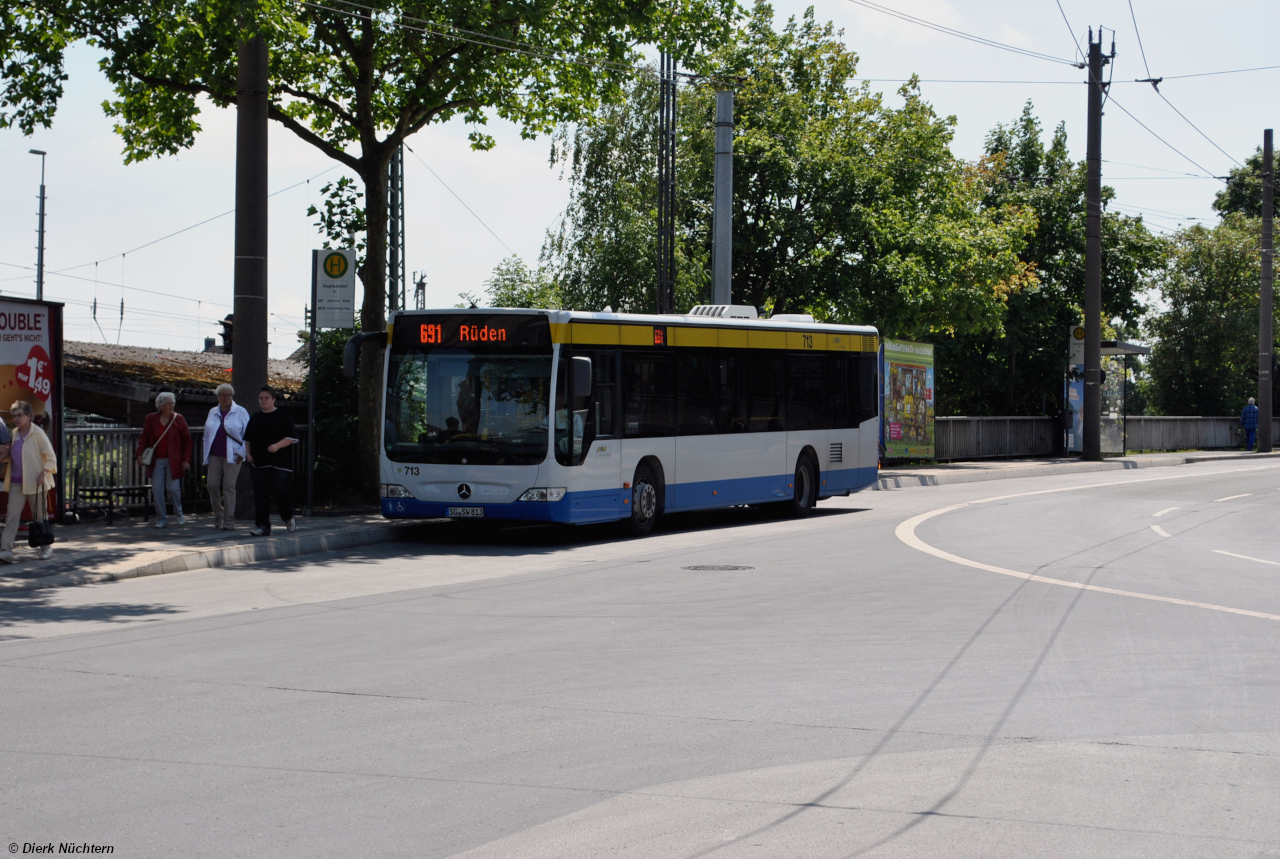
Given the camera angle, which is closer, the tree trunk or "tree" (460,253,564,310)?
the tree trunk

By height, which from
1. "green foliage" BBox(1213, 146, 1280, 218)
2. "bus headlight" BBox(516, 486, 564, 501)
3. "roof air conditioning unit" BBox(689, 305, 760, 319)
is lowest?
"bus headlight" BBox(516, 486, 564, 501)

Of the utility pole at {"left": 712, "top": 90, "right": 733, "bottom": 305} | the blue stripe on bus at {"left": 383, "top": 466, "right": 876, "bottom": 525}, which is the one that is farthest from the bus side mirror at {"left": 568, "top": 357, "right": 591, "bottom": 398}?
the utility pole at {"left": 712, "top": 90, "right": 733, "bottom": 305}

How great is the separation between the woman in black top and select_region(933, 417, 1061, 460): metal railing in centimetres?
2380

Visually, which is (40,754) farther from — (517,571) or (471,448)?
(471,448)

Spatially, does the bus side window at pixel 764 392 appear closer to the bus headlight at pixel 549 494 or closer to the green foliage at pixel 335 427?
the bus headlight at pixel 549 494

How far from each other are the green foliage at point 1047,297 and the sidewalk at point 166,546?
3051 cm

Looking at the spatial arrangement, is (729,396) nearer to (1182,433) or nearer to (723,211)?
(723,211)

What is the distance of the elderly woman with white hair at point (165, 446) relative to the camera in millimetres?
17328

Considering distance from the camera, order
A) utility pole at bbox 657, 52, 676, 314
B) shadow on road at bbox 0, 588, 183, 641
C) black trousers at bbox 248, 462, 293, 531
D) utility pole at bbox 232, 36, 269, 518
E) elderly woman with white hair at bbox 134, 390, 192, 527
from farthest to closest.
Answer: utility pole at bbox 657, 52, 676, 314, utility pole at bbox 232, 36, 269, 518, elderly woman with white hair at bbox 134, 390, 192, 527, black trousers at bbox 248, 462, 293, 531, shadow on road at bbox 0, 588, 183, 641

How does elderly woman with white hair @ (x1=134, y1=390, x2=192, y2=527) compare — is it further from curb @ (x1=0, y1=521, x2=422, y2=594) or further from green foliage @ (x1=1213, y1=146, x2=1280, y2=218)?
green foliage @ (x1=1213, y1=146, x2=1280, y2=218)

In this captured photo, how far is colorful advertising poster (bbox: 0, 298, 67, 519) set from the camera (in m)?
15.7

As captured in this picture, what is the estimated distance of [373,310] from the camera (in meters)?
21.3

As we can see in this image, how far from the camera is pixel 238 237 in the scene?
1791 centimetres

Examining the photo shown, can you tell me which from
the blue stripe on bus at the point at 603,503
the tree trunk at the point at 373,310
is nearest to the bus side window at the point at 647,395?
the blue stripe on bus at the point at 603,503
